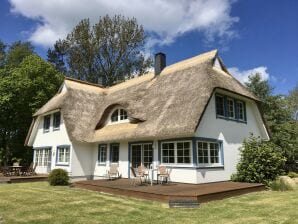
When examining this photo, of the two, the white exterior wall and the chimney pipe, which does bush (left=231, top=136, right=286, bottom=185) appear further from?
the chimney pipe

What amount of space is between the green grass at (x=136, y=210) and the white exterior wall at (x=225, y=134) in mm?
3021

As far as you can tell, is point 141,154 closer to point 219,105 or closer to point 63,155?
point 219,105

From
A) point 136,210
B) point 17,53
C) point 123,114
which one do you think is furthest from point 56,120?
point 17,53

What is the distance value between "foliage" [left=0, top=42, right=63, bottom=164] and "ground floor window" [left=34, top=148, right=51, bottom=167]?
19.1ft

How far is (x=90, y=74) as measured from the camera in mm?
35781

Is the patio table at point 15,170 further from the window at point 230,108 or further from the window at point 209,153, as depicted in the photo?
the window at point 230,108

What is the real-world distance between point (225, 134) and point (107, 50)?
877 inches

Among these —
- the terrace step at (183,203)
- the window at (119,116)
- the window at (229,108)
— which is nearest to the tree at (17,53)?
the window at (119,116)

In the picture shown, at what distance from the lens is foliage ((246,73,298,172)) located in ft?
75.7

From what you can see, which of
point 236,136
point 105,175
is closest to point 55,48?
point 105,175

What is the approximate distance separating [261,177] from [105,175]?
9.66 meters

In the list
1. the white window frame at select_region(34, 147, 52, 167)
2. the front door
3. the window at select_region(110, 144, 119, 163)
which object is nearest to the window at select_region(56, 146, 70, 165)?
the white window frame at select_region(34, 147, 52, 167)

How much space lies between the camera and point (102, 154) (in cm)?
1972

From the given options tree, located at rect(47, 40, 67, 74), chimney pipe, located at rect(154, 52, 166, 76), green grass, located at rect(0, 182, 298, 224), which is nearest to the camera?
green grass, located at rect(0, 182, 298, 224)
